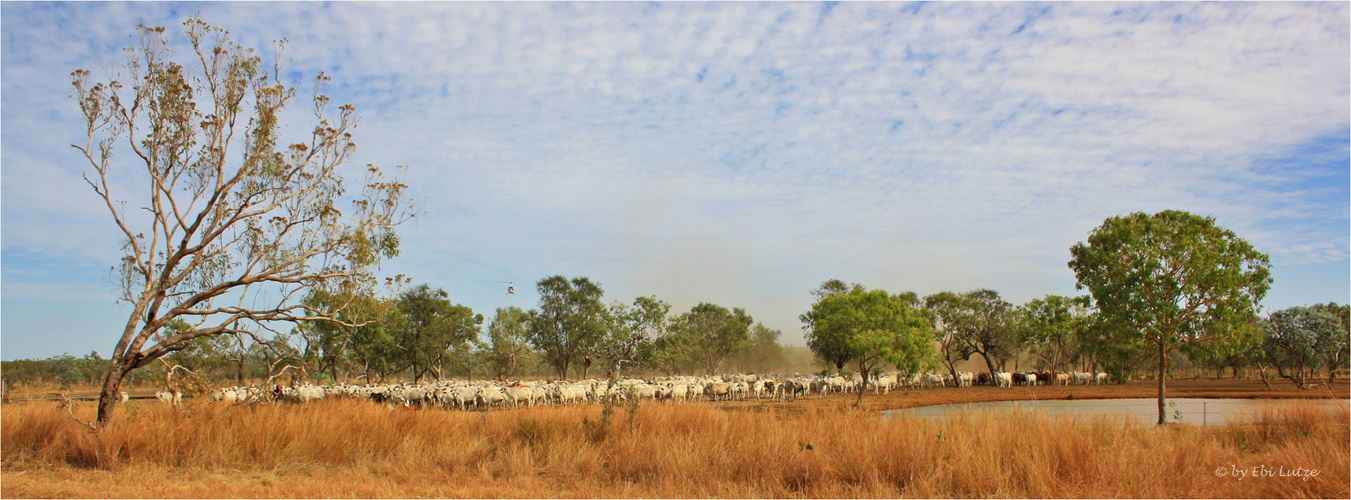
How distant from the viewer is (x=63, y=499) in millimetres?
7934

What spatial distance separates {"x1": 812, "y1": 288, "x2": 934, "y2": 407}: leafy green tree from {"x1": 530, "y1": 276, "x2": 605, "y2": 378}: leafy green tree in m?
27.7

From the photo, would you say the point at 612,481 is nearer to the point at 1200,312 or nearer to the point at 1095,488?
the point at 1095,488

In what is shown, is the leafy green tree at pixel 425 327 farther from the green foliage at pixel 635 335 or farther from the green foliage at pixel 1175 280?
the green foliage at pixel 1175 280

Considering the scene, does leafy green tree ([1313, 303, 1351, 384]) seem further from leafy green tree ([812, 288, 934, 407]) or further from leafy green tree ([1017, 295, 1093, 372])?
leafy green tree ([812, 288, 934, 407])

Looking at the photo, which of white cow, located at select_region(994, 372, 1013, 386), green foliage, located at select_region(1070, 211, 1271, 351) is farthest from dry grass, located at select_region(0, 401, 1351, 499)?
white cow, located at select_region(994, 372, 1013, 386)

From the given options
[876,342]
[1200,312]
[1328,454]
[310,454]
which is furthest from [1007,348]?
[310,454]

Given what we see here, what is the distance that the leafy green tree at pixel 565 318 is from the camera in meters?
55.8

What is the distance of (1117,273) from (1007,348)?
46.2 meters

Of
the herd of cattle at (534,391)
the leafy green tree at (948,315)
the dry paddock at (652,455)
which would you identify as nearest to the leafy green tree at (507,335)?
the herd of cattle at (534,391)

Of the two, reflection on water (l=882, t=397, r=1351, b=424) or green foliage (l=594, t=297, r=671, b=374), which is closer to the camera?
reflection on water (l=882, t=397, r=1351, b=424)

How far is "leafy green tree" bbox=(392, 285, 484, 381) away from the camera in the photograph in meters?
48.6

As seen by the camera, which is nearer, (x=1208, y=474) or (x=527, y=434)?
(x=1208, y=474)

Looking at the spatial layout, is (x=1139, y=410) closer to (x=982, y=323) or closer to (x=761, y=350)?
(x=982, y=323)

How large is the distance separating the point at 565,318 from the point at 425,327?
11379 millimetres
